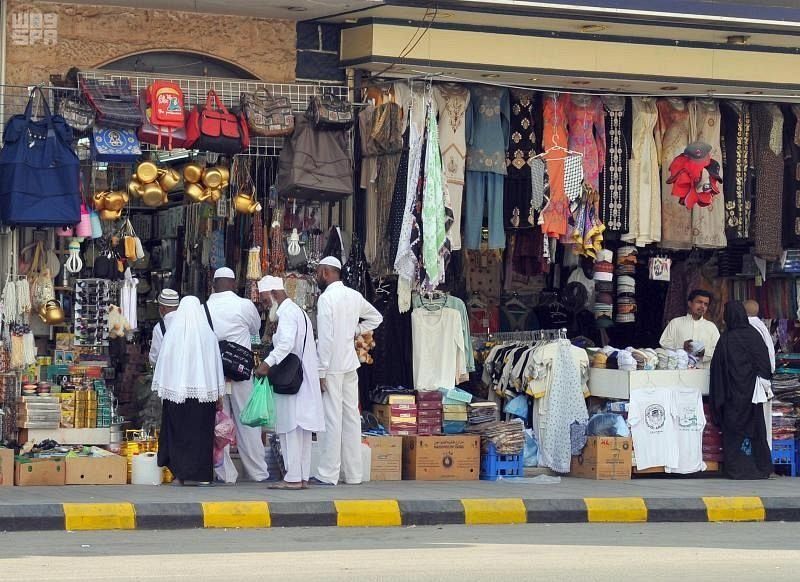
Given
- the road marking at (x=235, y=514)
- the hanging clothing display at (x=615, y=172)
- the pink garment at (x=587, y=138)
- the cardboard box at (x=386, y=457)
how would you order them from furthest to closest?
1. the hanging clothing display at (x=615, y=172)
2. the pink garment at (x=587, y=138)
3. the cardboard box at (x=386, y=457)
4. the road marking at (x=235, y=514)

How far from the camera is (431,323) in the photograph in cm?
1602

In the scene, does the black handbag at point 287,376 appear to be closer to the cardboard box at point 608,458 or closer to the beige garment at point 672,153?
the cardboard box at point 608,458

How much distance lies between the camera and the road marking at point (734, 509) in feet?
46.6

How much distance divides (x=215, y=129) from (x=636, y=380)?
456cm

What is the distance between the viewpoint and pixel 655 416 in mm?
15922

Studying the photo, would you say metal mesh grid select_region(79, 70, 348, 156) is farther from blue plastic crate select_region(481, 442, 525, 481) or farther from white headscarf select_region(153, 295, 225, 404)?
blue plastic crate select_region(481, 442, 525, 481)

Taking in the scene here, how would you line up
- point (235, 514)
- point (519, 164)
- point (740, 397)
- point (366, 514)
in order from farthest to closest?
point (519, 164), point (740, 397), point (366, 514), point (235, 514)

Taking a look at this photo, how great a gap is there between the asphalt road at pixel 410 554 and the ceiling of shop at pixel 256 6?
480cm

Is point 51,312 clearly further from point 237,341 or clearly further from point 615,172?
point 615,172

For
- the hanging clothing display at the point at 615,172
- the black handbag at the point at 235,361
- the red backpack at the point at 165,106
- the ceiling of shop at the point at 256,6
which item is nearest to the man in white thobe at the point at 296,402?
the black handbag at the point at 235,361

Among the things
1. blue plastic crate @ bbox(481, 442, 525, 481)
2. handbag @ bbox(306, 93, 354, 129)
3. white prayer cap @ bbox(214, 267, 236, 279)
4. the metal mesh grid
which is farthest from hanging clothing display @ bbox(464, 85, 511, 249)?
white prayer cap @ bbox(214, 267, 236, 279)

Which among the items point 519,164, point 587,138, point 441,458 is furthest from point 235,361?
point 587,138

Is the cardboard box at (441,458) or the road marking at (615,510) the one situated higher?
the cardboard box at (441,458)

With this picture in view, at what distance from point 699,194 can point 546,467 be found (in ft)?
9.71
